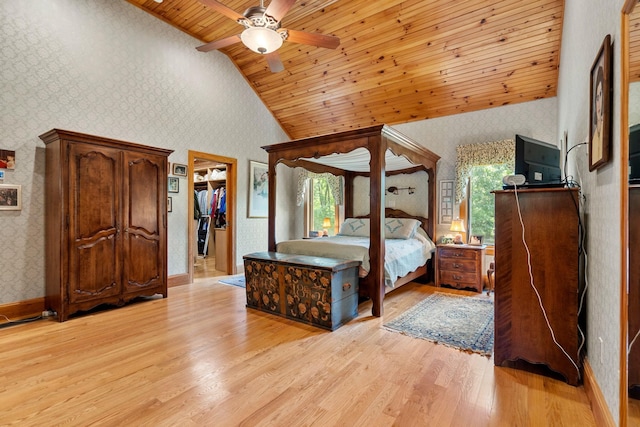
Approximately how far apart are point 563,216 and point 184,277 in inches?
183

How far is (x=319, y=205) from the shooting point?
6742 mm

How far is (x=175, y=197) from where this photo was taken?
4695mm

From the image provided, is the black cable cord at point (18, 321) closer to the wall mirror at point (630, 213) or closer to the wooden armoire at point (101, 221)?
the wooden armoire at point (101, 221)

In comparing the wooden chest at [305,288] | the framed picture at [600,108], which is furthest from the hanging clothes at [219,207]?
the framed picture at [600,108]

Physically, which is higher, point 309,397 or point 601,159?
point 601,159

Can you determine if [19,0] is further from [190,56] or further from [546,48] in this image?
[546,48]

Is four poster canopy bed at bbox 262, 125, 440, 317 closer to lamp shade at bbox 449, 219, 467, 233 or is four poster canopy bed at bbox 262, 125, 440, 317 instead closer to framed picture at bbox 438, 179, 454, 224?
framed picture at bbox 438, 179, 454, 224

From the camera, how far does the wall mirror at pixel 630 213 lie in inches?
45.9

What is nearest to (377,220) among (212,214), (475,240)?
(475,240)

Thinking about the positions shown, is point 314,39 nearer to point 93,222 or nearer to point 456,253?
point 93,222

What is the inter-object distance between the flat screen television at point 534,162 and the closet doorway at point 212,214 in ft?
14.0

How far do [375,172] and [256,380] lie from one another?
85.8 inches

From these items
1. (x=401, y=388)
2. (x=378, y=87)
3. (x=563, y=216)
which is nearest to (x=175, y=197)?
(x=378, y=87)

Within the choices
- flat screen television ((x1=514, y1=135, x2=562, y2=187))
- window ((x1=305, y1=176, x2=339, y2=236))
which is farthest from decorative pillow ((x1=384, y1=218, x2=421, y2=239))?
flat screen television ((x1=514, y1=135, x2=562, y2=187))
